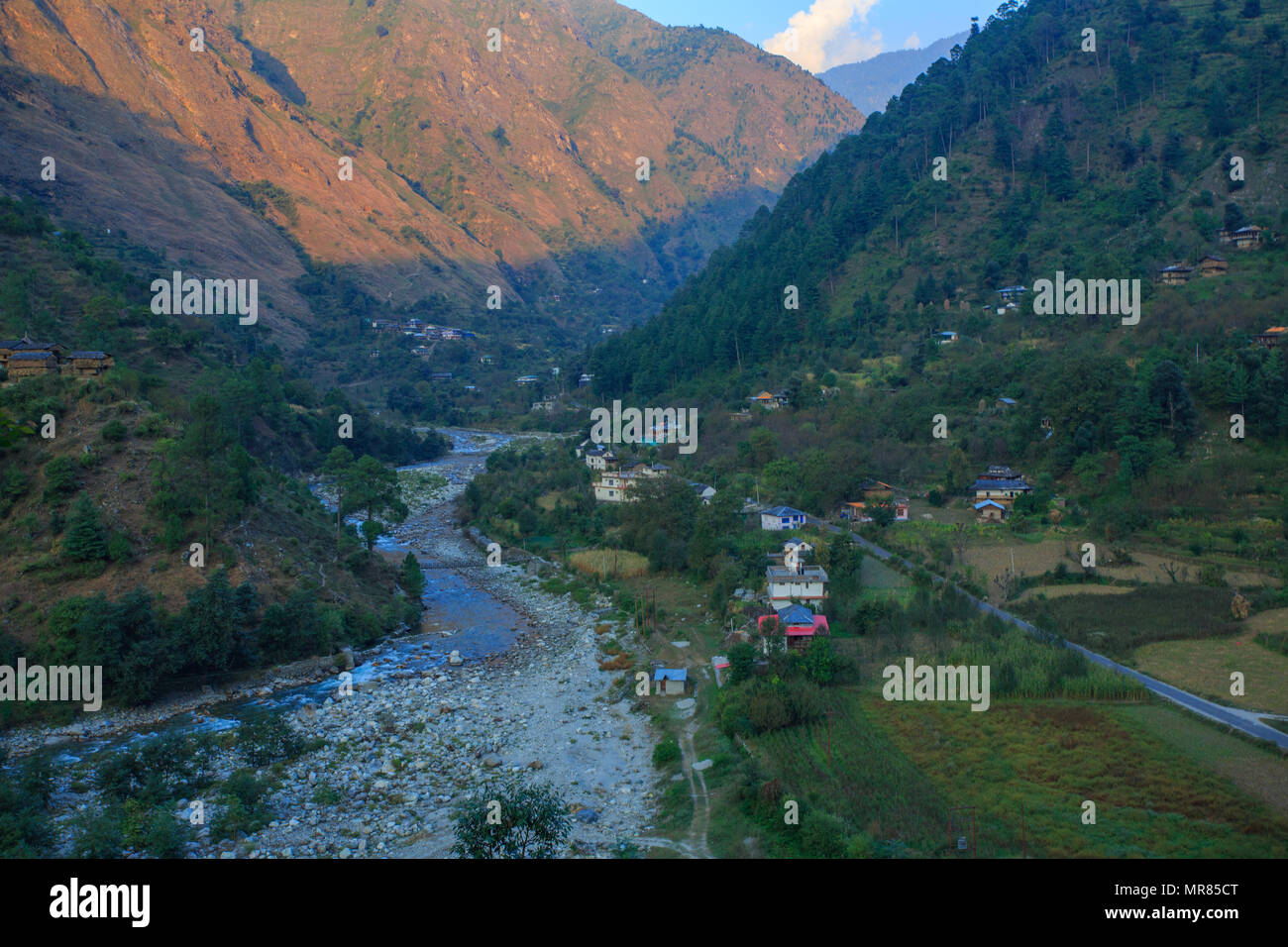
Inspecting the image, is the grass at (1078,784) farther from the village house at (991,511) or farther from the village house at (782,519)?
the village house at (991,511)

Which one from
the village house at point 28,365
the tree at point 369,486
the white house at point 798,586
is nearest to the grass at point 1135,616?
the white house at point 798,586

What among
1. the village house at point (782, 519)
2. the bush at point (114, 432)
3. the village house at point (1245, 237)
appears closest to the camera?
the bush at point (114, 432)

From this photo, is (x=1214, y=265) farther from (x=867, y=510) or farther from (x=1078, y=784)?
(x=1078, y=784)

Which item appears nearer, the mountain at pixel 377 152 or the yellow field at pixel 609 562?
the yellow field at pixel 609 562

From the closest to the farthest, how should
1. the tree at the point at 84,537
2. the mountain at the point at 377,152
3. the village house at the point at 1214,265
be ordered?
the tree at the point at 84,537, the village house at the point at 1214,265, the mountain at the point at 377,152

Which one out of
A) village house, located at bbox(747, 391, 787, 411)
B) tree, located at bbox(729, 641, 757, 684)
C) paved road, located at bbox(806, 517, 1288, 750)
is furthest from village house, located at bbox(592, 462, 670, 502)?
tree, located at bbox(729, 641, 757, 684)

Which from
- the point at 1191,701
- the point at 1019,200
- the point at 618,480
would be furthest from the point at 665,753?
the point at 1019,200
